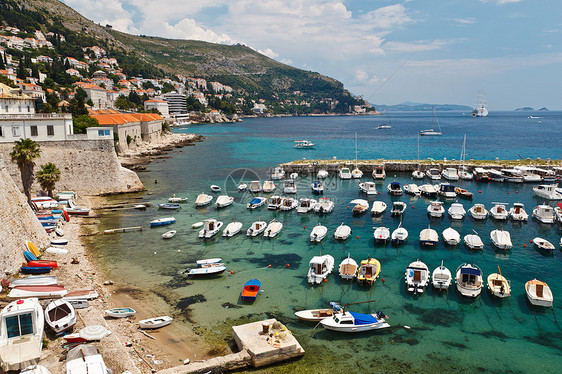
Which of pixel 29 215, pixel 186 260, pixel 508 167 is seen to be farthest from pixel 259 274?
pixel 508 167

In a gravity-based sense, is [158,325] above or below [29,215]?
below

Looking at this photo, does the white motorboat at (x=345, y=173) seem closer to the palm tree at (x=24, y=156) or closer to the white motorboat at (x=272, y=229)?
the white motorboat at (x=272, y=229)

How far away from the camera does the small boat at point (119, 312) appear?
68.4 feet

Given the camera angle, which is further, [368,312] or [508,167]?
[508,167]

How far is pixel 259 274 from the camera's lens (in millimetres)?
27312

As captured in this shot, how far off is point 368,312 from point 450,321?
461 cm

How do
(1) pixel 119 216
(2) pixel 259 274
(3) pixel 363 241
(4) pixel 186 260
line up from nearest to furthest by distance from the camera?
1. (2) pixel 259 274
2. (4) pixel 186 260
3. (3) pixel 363 241
4. (1) pixel 119 216

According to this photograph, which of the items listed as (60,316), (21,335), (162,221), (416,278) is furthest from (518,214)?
(21,335)

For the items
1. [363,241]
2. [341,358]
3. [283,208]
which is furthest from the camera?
[283,208]

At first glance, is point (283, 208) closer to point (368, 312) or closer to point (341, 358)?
point (368, 312)

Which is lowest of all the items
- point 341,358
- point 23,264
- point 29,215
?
point 341,358

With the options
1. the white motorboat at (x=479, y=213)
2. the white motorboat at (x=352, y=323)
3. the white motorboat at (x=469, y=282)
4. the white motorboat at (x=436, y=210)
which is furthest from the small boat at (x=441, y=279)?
the white motorboat at (x=479, y=213)

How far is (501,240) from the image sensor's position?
31.8 m

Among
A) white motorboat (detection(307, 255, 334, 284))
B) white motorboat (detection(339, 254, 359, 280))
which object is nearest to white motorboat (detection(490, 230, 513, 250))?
white motorboat (detection(339, 254, 359, 280))
